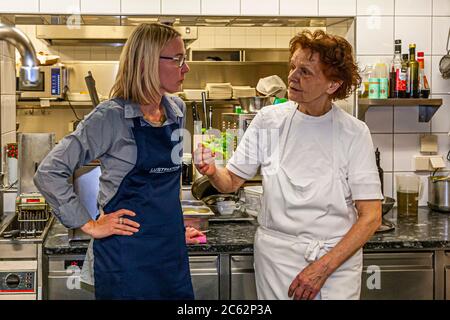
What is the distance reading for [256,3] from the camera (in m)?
2.62

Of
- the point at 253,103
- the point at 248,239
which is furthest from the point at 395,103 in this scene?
the point at 248,239

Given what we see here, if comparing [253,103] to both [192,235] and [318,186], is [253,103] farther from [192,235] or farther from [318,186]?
[318,186]

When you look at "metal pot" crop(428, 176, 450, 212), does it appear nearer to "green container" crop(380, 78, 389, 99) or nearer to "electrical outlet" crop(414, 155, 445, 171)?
"electrical outlet" crop(414, 155, 445, 171)

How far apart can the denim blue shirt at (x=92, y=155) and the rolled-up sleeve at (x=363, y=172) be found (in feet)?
1.88

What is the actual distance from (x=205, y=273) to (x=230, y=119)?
1.07 metres

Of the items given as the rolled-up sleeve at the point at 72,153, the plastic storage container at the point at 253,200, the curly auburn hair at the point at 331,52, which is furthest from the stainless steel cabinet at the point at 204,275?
the curly auburn hair at the point at 331,52

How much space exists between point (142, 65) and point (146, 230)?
17.2 inches

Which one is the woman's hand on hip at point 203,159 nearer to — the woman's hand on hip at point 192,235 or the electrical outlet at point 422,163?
the woman's hand on hip at point 192,235

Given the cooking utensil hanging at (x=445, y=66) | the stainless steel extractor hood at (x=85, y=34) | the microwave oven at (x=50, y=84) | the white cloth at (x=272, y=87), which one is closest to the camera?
the cooking utensil hanging at (x=445, y=66)

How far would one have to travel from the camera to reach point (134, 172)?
5.29 ft

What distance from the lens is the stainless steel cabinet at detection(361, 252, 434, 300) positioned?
219cm

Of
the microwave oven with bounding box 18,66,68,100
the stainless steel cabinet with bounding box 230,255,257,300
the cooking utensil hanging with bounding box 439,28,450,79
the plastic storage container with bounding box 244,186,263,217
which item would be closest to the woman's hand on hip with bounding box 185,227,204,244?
the stainless steel cabinet with bounding box 230,255,257,300

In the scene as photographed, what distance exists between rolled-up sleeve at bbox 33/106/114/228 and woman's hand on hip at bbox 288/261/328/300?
629mm

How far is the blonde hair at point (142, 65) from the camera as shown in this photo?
1605mm
